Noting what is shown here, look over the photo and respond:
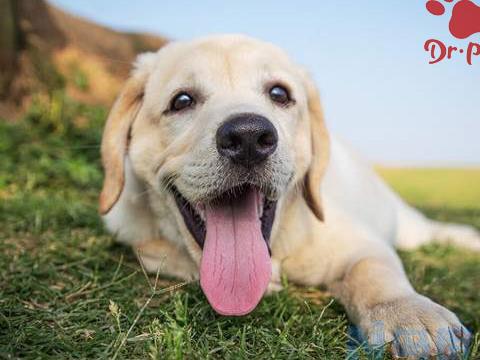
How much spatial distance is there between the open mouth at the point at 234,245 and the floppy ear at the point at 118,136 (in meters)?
0.50

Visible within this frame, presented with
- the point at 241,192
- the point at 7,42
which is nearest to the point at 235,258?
the point at 241,192

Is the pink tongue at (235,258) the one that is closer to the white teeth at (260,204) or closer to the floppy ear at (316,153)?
the white teeth at (260,204)

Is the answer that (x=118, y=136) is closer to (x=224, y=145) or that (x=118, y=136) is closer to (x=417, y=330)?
(x=224, y=145)

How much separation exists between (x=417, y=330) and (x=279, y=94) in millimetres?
1528

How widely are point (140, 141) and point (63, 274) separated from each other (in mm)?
852

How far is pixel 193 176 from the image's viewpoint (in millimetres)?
2479

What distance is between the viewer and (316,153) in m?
3.23

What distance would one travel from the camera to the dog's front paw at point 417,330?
1.97m

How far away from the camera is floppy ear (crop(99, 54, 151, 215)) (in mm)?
3037

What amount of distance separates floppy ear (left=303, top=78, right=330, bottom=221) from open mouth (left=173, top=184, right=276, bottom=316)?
444 millimetres

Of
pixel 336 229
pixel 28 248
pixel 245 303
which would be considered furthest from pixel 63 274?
pixel 336 229

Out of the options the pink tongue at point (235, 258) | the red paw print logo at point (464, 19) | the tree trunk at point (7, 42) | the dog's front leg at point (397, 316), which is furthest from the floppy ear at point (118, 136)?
the tree trunk at point (7, 42)

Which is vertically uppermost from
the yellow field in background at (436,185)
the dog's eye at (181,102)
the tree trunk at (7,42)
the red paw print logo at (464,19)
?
the red paw print logo at (464,19)

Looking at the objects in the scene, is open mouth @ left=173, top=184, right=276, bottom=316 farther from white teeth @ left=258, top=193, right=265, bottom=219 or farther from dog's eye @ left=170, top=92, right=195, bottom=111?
dog's eye @ left=170, top=92, right=195, bottom=111
